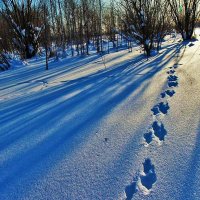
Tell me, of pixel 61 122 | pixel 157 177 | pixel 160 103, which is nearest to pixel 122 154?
pixel 157 177

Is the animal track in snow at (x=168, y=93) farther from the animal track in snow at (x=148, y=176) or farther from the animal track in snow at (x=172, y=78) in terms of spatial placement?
the animal track in snow at (x=148, y=176)

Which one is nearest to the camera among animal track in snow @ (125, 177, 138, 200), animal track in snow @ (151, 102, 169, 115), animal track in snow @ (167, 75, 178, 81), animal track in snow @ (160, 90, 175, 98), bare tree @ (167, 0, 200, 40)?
animal track in snow @ (125, 177, 138, 200)

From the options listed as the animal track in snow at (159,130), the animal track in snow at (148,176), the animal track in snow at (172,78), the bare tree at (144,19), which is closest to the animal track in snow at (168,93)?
the animal track in snow at (172,78)

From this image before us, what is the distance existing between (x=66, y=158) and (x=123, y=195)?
56cm

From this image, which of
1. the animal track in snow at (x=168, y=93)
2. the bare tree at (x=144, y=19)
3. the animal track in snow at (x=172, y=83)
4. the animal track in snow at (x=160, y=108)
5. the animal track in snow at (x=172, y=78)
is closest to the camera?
the animal track in snow at (x=160, y=108)

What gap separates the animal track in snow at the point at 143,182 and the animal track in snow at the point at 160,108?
0.98 metres

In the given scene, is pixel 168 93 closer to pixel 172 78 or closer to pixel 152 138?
pixel 172 78

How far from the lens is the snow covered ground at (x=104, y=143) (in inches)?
56.0

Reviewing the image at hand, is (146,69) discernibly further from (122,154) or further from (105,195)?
(105,195)

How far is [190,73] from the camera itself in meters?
3.90

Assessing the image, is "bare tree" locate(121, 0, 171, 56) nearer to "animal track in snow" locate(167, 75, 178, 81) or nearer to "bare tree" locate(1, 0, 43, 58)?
"animal track in snow" locate(167, 75, 178, 81)

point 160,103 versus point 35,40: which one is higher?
point 160,103

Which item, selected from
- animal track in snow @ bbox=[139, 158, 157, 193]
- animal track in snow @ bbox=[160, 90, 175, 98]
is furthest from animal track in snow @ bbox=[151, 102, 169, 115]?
animal track in snow @ bbox=[139, 158, 157, 193]

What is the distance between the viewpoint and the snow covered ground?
1423 millimetres
